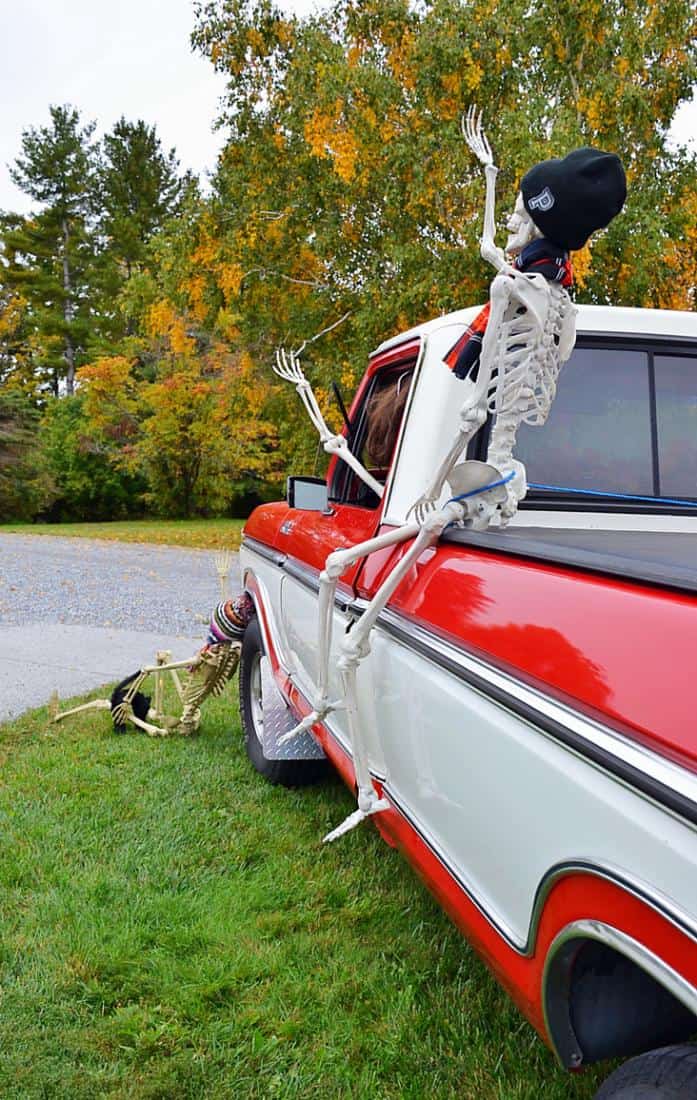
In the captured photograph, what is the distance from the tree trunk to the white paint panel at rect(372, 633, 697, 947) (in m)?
40.0

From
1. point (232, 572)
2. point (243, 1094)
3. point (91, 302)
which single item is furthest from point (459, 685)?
point (91, 302)

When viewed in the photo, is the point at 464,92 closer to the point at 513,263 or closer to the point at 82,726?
the point at 82,726

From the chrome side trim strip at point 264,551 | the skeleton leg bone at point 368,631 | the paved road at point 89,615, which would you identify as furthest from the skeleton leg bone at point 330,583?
the paved road at point 89,615

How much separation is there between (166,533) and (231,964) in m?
20.8

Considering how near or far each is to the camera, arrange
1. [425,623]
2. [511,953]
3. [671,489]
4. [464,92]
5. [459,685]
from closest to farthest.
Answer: [511,953], [459,685], [425,623], [671,489], [464,92]

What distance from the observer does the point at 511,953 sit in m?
1.71

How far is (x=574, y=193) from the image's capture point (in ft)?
6.73

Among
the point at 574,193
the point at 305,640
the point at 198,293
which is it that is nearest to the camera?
the point at 574,193

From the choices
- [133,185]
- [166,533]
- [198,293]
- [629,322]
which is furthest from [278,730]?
[133,185]

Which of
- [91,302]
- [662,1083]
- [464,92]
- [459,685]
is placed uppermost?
[91,302]

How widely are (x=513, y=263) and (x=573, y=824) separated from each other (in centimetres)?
144

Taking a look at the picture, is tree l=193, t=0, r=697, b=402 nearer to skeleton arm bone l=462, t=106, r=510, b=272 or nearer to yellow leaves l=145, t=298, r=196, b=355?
yellow leaves l=145, t=298, r=196, b=355

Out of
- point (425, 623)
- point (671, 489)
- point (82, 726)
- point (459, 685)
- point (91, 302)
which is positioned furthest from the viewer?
point (91, 302)

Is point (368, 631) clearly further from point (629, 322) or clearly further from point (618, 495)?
point (629, 322)
